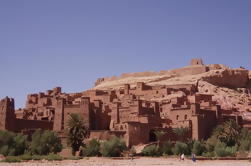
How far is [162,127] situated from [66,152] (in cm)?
1065

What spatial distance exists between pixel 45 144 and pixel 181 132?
14.0 meters

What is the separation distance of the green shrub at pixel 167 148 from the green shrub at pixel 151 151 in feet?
3.52

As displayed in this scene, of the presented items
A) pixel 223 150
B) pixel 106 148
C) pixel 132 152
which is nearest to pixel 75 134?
pixel 106 148

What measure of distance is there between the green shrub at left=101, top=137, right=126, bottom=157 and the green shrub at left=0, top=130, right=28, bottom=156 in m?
7.89

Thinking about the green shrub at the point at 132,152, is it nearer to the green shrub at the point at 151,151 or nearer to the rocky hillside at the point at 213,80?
the green shrub at the point at 151,151

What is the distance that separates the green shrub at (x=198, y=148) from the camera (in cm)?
4378

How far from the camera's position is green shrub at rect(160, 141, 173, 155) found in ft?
144

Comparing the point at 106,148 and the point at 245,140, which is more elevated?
the point at 245,140

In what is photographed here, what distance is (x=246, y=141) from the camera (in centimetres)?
4556

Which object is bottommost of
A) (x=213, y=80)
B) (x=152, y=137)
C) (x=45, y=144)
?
(x=45, y=144)

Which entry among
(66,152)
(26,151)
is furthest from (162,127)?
(26,151)

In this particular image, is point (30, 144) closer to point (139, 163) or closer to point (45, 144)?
point (45, 144)

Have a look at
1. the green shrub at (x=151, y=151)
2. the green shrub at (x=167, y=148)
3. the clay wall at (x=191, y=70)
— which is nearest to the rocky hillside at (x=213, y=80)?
the clay wall at (x=191, y=70)

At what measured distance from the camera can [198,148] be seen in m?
44.2
